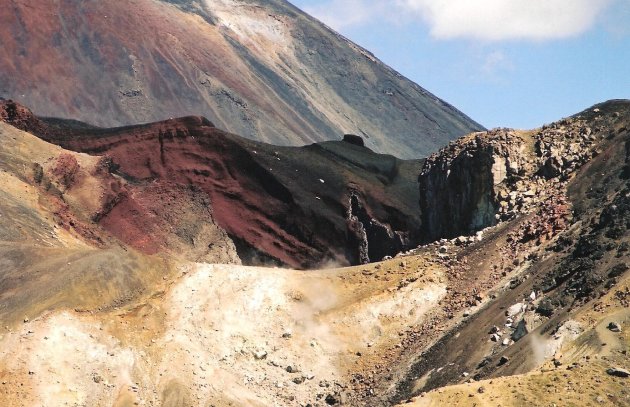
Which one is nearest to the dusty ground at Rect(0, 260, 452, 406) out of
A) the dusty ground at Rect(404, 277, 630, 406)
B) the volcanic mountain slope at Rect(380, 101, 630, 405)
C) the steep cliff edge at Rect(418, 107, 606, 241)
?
the volcanic mountain slope at Rect(380, 101, 630, 405)

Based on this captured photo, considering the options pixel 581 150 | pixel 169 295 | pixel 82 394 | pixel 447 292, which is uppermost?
pixel 581 150

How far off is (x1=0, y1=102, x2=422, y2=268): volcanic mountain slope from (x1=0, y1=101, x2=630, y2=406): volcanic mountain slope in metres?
23.4

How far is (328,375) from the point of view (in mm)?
46406

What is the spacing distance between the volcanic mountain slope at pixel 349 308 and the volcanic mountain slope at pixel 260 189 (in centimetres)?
2341

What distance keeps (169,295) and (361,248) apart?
36670mm

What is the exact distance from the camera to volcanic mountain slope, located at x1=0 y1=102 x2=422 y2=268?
266 ft

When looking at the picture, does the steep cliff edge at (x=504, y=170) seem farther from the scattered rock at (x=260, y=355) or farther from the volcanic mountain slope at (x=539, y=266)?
the scattered rock at (x=260, y=355)

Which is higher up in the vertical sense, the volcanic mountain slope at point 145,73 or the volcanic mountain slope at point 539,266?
the volcanic mountain slope at point 539,266

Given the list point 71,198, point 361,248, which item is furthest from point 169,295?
point 361,248

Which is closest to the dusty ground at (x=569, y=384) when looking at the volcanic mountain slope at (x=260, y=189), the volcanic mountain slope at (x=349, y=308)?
the volcanic mountain slope at (x=349, y=308)

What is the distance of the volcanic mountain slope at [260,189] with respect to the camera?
81.1m

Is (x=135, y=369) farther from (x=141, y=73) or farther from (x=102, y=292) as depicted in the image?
(x=141, y=73)

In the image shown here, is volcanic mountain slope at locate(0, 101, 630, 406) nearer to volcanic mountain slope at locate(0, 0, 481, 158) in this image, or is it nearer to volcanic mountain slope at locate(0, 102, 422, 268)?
volcanic mountain slope at locate(0, 102, 422, 268)

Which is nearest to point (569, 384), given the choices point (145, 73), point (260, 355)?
point (260, 355)
